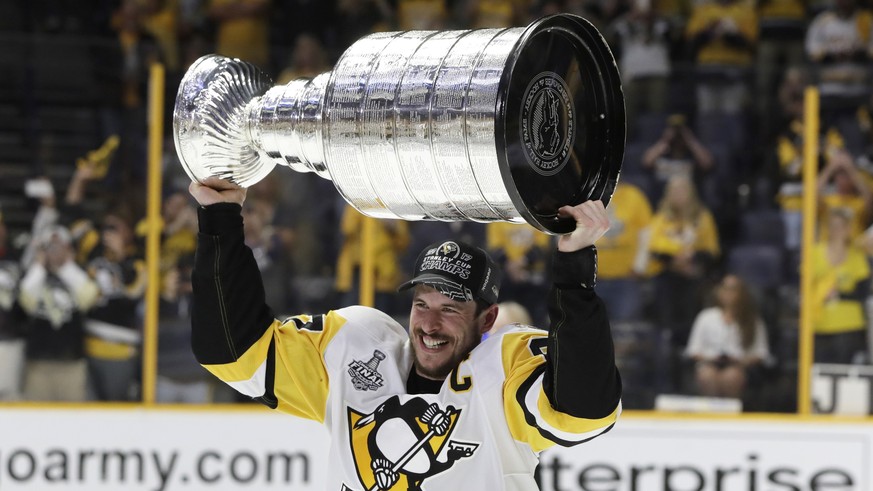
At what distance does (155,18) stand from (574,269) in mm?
4511

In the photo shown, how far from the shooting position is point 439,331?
9.68 ft

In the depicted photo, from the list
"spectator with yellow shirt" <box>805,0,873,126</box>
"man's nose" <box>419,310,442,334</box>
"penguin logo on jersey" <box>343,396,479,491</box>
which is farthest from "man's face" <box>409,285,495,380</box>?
"spectator with yellow shirt" <box>805,0,873,126</box>

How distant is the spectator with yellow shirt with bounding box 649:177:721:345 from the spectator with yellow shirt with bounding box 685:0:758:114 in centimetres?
33

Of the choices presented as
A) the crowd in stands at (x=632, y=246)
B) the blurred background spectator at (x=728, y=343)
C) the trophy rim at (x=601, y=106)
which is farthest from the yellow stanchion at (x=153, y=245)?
the trophy rim at (x=601, y=106)

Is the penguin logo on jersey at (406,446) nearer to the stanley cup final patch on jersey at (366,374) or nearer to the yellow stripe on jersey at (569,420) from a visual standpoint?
the stanley cup final patch on jersey at (366,374)

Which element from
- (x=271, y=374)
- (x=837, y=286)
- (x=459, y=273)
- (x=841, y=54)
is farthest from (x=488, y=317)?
(x=841, y=54)

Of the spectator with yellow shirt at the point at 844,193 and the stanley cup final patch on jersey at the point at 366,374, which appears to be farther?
the spectator with yellow shirt at the point at 844,193

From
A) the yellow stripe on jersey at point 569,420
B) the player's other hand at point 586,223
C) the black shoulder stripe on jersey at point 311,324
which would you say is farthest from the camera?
the black shoulder stripe on jersey at point 311,324

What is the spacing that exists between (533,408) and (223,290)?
749mm

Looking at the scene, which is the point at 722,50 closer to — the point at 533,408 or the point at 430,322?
the point at 430,322

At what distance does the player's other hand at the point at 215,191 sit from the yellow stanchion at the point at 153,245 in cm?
200

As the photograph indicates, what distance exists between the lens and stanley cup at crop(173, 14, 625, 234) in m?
2.35

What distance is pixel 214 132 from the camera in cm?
266

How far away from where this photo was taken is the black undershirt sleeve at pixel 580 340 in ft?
8.21
